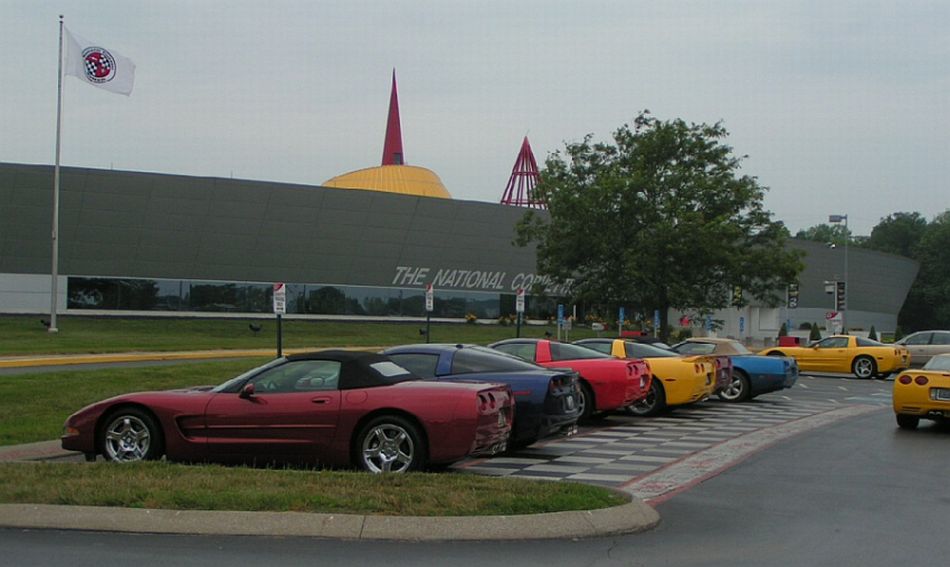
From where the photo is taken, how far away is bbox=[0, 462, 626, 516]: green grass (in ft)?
26.3

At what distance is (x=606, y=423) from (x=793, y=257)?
81.8 ft

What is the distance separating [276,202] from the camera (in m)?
53.2

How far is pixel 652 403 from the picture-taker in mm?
18109

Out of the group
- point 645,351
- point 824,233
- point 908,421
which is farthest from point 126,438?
point 824,233

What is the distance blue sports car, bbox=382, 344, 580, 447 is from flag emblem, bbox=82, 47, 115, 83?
27811 mm

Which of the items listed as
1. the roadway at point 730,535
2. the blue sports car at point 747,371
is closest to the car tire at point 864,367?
the blue sports car at point 747,371

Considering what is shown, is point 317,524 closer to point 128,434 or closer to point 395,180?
point 128,434

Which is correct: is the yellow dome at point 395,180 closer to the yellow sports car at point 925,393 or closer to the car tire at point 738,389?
the car tire at point 738,389

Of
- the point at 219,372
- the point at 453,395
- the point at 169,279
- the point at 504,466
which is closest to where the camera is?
the point at 453,395

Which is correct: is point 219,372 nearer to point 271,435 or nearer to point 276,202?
point 271,435

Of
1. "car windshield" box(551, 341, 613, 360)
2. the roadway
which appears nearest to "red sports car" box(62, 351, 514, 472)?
the roadway

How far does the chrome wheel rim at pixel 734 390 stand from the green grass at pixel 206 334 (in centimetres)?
1914

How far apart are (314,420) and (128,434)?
2149 mm

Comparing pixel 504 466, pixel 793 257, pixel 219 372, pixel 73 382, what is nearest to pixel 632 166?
pixel 793 257
